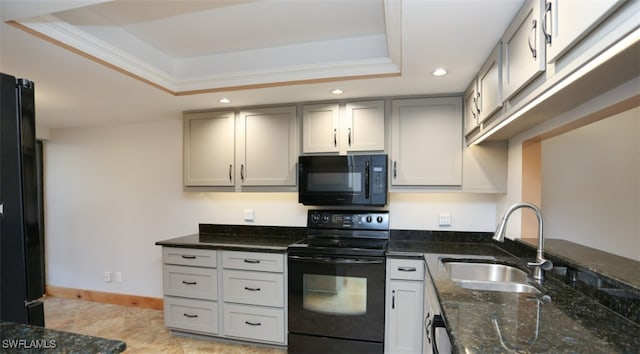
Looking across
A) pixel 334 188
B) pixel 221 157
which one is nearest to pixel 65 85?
pixel 221 157

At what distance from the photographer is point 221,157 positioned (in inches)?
115

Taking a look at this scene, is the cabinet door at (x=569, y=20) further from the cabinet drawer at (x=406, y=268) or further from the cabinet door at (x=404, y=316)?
the cabinet door at (x=404, y=316)

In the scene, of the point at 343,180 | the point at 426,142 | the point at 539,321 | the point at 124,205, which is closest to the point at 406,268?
the point at 343,180

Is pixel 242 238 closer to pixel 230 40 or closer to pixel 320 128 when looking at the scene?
pixel 320 128

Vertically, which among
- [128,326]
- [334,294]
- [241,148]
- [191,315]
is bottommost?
[128,326]

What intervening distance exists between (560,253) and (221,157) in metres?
2.60

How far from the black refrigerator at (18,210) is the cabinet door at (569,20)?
5.87ft

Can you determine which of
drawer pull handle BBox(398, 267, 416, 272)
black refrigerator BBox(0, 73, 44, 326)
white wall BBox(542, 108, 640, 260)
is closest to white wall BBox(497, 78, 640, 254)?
white wall BBox(542, 108, 640, 260)

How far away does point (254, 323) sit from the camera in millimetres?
2521

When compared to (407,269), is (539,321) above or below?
above

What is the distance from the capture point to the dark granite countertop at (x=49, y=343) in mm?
779

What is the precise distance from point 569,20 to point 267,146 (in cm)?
224

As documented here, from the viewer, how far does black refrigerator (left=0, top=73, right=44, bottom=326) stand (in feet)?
3.42

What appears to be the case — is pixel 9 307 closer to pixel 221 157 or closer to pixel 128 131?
pixel 221 157
